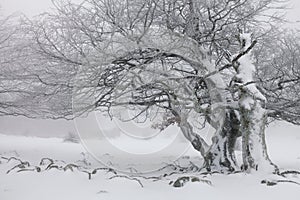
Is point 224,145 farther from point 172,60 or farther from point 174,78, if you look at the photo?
point 172,60

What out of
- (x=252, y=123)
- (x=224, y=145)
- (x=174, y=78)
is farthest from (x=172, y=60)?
(x=252, y=123)

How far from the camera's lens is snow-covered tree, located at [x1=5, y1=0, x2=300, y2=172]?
23.8ft

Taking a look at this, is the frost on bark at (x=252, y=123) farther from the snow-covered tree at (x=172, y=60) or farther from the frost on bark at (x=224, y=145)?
the frost on bark at (x=224, y=145)

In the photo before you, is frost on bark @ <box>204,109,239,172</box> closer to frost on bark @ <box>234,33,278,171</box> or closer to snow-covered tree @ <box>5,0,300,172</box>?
snow-covered tree @ <box>5,0,300,172</box>

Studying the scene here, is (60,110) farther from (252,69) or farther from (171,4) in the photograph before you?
(252,69)

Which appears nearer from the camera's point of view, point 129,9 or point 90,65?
point 90,65

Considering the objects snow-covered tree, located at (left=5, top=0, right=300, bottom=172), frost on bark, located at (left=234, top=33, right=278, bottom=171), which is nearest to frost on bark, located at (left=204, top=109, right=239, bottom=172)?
snow-covered tree, located at (left=5, top=0, right=300, bottom=172)

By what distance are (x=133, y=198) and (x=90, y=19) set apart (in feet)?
16.2

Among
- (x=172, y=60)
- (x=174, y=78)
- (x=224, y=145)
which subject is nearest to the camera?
(x=174, y=78)

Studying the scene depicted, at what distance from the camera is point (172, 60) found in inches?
380

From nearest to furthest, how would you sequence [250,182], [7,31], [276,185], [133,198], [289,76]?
1. [133,198]
2. [276,185]
3. [250,182]
4. [289,76]
5. [7,31]

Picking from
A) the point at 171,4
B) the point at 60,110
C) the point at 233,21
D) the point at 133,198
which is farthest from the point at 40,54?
the point at 133,198

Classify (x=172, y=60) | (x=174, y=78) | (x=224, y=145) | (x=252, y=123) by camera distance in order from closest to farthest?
(x=252, y=123)
(x=174, y=78)
(x=224, y=145)
(x=172, y=60)

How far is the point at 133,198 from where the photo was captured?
439cm
